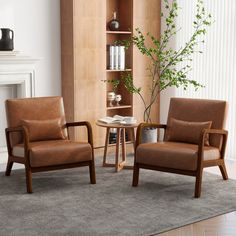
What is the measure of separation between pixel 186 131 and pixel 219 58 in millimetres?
1612

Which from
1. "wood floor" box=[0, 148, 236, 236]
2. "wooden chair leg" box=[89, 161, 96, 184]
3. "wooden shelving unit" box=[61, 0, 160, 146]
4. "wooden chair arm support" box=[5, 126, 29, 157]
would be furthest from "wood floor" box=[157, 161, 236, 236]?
"wooden shelving unit" box=[61, 0, 160, 146]

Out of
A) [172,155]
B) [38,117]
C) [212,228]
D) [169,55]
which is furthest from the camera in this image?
[169,55]

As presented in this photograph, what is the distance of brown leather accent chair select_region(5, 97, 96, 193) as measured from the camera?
15.6 ft

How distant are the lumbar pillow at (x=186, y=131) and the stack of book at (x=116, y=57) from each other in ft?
5.62

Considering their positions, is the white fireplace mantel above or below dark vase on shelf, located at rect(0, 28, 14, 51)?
below

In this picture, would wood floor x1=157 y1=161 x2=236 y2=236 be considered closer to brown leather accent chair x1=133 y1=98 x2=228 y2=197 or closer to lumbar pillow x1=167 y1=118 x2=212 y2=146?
brown leather accent chair x1=133 y1=98 x2=228 y2=197

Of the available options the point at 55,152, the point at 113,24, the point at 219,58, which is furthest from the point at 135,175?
the point at 113,24

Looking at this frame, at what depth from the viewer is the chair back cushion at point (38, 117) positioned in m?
5.20

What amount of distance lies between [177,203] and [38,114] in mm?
1754

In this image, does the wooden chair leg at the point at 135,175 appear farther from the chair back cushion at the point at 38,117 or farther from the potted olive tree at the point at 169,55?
the potted olive tree at the point at 169,55

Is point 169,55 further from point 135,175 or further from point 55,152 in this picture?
point 55,152

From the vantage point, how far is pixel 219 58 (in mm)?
6422

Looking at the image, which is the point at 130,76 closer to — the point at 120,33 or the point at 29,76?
the point at 120,33

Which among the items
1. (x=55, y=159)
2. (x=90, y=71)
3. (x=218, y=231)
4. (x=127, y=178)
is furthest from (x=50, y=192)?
(x=90, y=71)
